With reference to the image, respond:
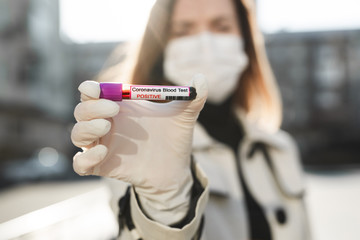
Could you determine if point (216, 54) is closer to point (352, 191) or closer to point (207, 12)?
point (207, 12)

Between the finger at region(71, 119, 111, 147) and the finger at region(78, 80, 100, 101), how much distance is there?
0.08m

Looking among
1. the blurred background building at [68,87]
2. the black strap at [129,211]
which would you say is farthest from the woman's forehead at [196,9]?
the blurred background building at [68,87]

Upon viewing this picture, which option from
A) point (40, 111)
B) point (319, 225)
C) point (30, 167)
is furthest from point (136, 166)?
point (40, 111)

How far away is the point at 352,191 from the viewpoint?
9.34 metres

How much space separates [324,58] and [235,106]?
2695cm

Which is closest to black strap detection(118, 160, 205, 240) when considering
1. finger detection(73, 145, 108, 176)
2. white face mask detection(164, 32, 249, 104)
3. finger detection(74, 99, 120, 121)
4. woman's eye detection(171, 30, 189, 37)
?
finger detection(73, 145, 108, 176)

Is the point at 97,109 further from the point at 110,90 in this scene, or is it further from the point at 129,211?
the point at 129,211

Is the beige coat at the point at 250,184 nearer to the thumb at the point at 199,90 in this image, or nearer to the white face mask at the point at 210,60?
the white face mask at the point at 210,60

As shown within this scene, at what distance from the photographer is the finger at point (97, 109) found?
0.90 meters

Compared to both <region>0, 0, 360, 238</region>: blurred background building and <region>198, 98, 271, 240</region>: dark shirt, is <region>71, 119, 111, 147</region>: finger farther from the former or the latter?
<region>0, 0, 360, 238</region>: blurred background building

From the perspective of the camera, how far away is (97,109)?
897 mm

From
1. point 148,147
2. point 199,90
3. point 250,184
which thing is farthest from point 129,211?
point 250,184

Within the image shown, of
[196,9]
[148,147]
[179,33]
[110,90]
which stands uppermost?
[196,9]

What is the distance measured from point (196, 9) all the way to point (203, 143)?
30.7 inches
